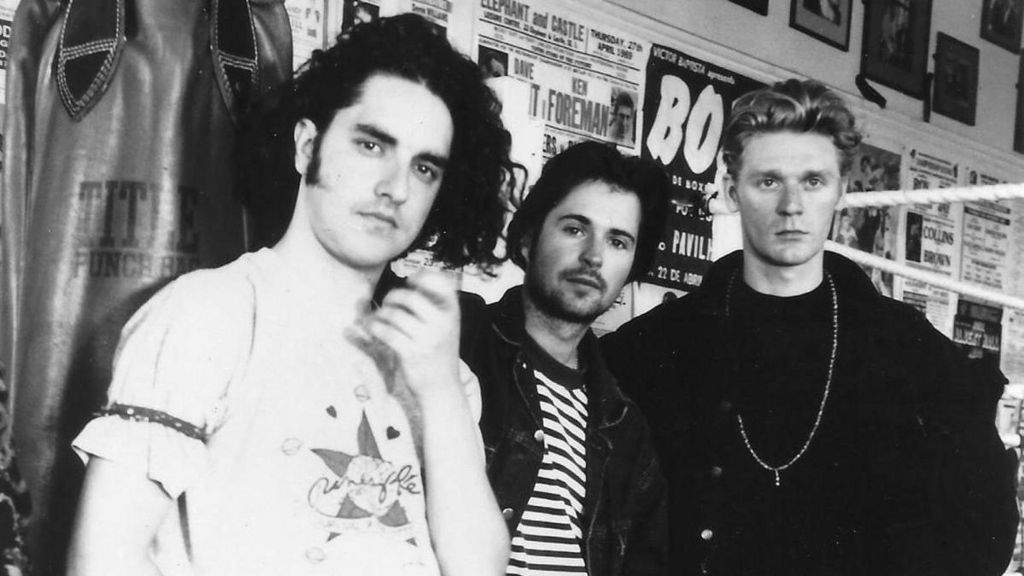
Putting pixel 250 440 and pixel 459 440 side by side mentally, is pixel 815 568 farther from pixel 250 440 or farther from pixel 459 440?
pixel 250 440

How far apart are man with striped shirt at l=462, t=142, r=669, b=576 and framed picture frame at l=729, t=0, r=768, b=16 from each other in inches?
25.0

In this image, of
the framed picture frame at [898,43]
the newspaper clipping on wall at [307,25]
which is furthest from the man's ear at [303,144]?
the framed picture frame at [898,43]

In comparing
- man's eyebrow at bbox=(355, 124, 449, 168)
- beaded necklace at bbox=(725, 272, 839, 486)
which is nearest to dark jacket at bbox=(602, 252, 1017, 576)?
beaded necklace at bbox=(725, 272, 839, 486)

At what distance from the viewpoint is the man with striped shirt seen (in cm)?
96

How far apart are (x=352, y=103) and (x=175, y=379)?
208mm

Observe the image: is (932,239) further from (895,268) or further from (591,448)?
(591,448)

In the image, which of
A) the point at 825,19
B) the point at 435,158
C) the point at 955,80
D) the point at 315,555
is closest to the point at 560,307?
the point at 435,158

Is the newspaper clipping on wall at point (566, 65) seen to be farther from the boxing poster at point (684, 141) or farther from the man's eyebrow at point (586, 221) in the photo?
the man's eyebrow at point (586, 221)

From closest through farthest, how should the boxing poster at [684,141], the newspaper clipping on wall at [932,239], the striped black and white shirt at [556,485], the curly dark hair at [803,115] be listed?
the striped black and white shirt at [556,485] → the curly dark hair at [803,115] → the boxing poster at [684,141] → the newspaper clipping on wall at [932,239]

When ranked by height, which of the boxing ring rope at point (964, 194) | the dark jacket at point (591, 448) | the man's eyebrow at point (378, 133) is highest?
the boxing ring rope at point (964, 194)

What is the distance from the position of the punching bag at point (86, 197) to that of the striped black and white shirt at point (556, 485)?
0.37m

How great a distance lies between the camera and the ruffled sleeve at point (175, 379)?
0.62 m

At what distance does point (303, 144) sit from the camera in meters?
0.73

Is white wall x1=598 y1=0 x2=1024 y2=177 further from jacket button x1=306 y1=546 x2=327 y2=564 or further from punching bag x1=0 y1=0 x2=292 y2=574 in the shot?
jacket button x1=306 y1=546 x2=327 y2=564
